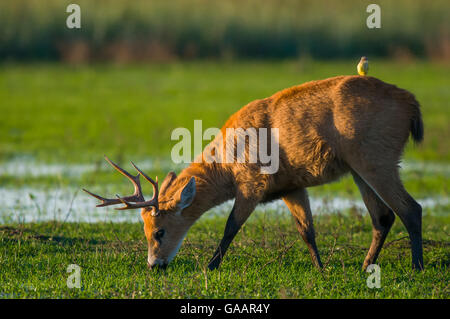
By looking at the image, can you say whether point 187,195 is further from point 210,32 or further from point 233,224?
point 210,32

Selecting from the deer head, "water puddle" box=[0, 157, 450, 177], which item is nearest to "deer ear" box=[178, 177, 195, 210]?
the deer head

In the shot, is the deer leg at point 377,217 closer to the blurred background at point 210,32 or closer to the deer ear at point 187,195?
the deer ear at point 187,195

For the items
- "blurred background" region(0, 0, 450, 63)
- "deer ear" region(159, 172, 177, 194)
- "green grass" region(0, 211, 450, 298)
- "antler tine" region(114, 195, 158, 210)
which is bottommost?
"green grass" region(0, 211, 450, 298)

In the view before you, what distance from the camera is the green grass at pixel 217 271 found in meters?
6.99

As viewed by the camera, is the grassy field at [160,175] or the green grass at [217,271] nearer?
the green grass at [217,271]

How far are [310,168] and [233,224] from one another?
979 mm

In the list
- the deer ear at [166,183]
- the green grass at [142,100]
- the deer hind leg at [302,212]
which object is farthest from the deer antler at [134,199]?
the green grass at [142,100]

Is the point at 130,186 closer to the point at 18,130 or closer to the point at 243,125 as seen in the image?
the point at 243,125

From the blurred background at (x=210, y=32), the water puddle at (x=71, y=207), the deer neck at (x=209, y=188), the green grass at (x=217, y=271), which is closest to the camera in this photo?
the green grass at (x=217, y=271)

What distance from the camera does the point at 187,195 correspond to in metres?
8.07

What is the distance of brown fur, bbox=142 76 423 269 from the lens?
783 centimetres

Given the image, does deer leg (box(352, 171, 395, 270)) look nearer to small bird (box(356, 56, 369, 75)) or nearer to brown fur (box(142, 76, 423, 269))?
brown fur (box(142, 76, 423, 269))

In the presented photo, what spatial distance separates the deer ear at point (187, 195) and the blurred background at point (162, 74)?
8.71 feet

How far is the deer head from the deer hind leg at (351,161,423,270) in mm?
1771
